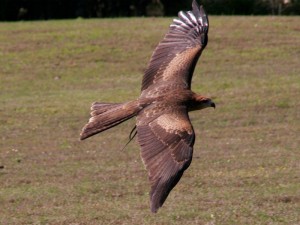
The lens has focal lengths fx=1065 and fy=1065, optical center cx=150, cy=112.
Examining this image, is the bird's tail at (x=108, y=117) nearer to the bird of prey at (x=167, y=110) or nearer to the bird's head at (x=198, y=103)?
the bird of prey at (x=167, y=110)

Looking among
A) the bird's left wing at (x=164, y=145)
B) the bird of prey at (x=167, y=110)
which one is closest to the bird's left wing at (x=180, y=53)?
the bird of prey at (x=167, y=110)

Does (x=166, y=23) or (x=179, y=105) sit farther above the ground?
(x=179, y=105)

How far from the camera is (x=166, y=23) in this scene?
75.8 feet

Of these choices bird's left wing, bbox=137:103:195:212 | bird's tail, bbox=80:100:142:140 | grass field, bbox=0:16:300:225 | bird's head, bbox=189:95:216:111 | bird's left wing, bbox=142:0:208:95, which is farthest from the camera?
grass field, bbox=0:16:300:225

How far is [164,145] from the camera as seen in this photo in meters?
7.06

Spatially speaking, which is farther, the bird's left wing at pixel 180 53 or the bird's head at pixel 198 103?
the bird's left wing at pixel 180 53

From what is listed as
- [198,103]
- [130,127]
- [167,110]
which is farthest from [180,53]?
[130,127]

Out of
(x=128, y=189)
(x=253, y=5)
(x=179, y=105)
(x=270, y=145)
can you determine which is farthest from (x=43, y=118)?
(x=253, y=5)

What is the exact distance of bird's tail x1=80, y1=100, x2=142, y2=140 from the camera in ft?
24.9

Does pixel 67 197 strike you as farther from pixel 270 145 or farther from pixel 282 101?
pixel 282 101

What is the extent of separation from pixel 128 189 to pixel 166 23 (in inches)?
531

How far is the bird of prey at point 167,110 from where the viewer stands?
676 cm

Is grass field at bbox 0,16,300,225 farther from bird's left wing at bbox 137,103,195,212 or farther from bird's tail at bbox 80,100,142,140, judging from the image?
bird's left wing at bbox 137,103,195,212

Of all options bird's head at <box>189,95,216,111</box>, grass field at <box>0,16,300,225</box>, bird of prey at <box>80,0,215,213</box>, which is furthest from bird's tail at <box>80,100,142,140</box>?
grass field at <box>0,16,300,225</box>
